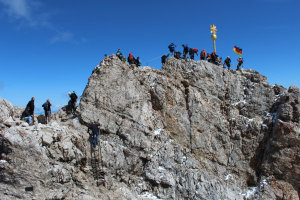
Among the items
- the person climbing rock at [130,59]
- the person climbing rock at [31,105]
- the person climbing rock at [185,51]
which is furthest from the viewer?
the person climbing rock at [185,51]

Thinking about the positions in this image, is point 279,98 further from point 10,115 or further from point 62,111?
point 10,115

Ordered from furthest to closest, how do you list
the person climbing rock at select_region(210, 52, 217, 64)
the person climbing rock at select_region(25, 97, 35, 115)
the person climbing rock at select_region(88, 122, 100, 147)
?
1. the person climbing rock at select_region(210, 52, 217, 64)
2. the person climbing rock at select_region(88, 122, 100, 147)
3. the person climbing rock at select_region(25, 97, 35, 115)

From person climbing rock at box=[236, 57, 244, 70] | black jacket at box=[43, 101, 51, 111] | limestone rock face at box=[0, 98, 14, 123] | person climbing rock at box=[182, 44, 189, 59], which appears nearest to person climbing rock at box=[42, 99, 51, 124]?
black jacket at box=[43, 101, 51, 111]

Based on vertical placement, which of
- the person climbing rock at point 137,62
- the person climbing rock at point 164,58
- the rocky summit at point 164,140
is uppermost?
the person climbing rock at point 164,58

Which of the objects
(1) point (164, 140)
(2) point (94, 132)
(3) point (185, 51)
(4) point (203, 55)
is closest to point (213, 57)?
(4) point (203, 55)

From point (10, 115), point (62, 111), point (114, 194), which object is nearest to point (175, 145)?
point (114, 194)

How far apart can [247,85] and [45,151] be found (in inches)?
954

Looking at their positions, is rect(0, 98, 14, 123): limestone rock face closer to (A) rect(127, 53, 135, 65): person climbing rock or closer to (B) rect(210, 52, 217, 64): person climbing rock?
(A) rect(127, 53, 135, 65): person climbing rock

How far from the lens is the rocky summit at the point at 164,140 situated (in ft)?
55.8

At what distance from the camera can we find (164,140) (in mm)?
23500

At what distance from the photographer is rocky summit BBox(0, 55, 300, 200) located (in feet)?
55.8

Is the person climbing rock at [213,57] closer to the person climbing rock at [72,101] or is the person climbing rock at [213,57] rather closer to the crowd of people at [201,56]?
the crowd of people at [201,56]

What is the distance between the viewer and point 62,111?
23172 millimetres

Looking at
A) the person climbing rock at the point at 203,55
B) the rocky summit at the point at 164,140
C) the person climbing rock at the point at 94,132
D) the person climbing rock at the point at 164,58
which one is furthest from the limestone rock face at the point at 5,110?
the person climbing rock at the point at 203,55
